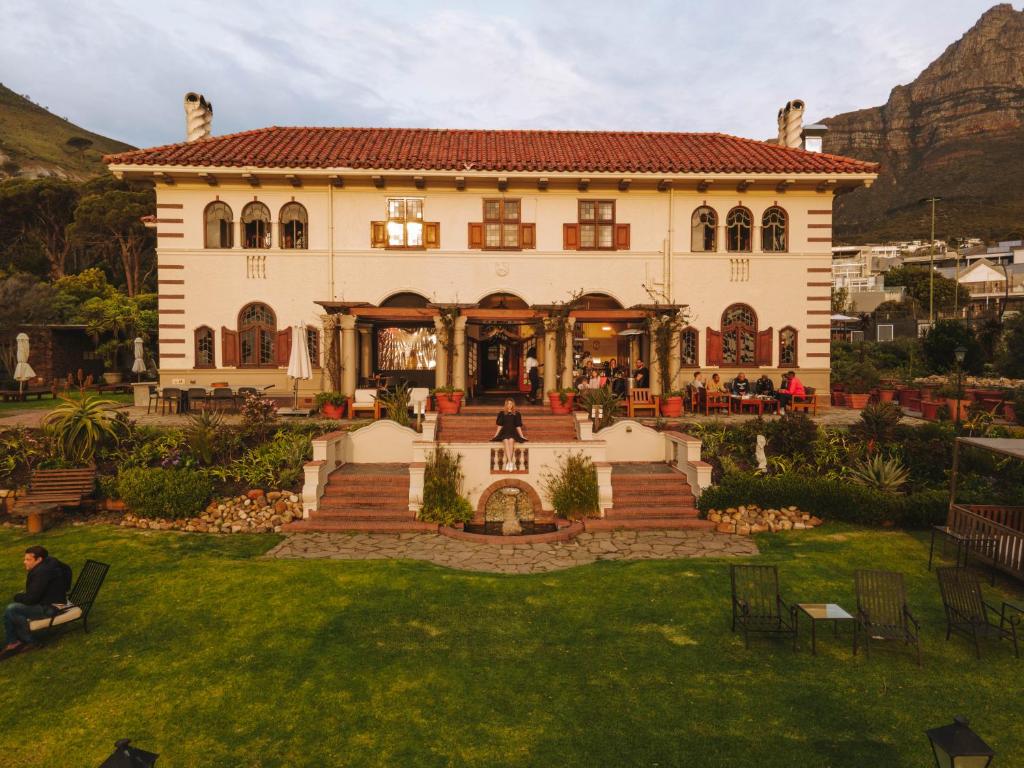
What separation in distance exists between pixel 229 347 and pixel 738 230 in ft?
59.3

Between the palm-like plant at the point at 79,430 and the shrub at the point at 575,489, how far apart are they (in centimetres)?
1046

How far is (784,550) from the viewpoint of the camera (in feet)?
33.8

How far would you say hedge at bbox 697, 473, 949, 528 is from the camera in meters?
11.3

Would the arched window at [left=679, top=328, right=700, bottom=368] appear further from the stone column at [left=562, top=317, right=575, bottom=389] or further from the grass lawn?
the grass lawn

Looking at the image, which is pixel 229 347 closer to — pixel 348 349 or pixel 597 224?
pixel 348 349

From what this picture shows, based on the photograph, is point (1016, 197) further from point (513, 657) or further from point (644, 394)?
point (513, 657)

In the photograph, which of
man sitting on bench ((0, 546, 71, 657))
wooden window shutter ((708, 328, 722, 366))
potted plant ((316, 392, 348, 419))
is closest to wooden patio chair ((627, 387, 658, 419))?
wooden window shutter ((708, 328, 722, 366))

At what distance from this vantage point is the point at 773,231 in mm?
19625

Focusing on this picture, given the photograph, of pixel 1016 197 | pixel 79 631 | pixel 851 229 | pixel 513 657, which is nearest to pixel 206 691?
pixel 79 631

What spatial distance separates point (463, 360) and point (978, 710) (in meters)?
14.5

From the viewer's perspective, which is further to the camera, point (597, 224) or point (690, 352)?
point (690, 352)

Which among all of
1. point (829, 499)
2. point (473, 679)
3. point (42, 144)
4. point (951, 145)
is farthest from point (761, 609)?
point (951, 145)

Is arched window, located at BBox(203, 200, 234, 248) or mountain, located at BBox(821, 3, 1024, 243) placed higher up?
mountain, located at BBox(821, 3, 1024, 243)

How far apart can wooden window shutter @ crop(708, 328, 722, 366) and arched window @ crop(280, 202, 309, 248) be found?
47.1 ft
